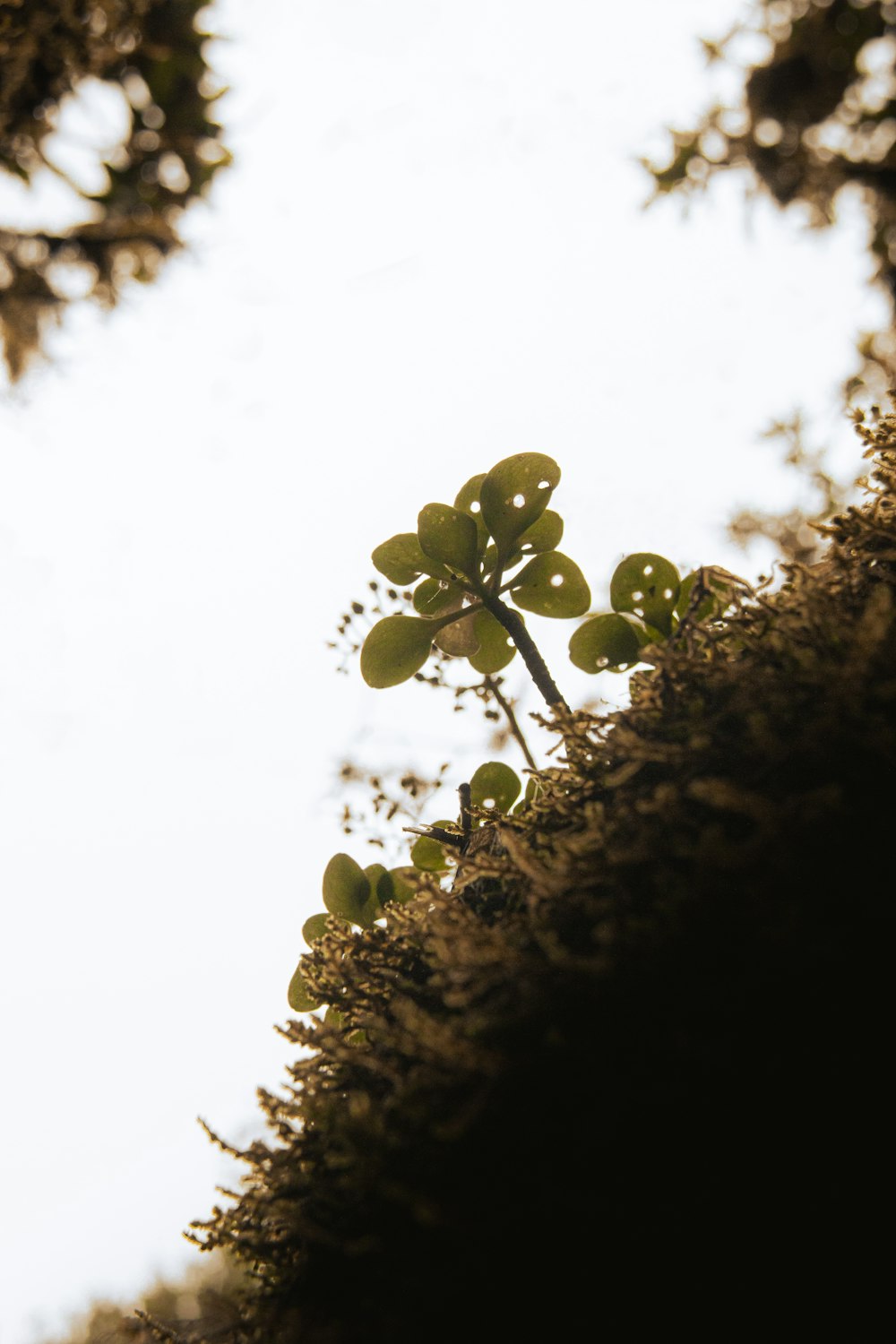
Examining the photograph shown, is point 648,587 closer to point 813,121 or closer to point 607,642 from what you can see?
point 607,642

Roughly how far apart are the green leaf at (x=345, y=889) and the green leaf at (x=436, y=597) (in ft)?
1.44

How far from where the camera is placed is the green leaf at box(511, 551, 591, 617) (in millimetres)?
1255

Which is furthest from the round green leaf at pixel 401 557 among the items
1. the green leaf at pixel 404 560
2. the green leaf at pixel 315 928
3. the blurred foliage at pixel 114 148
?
the blurred foliage at pixel 114 148

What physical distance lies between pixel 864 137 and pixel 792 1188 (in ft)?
21.2

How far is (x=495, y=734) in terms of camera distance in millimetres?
1989

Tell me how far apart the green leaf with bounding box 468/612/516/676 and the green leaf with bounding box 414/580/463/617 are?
0.05 m

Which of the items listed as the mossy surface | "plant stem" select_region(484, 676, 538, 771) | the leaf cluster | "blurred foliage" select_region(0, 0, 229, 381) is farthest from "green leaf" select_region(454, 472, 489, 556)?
"blurred foliage" select_region(0, 0, 229, 381)

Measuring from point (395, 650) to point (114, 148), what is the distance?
468cm

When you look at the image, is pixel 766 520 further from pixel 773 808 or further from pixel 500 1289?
pixel 500 1289

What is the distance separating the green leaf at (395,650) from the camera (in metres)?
1.28

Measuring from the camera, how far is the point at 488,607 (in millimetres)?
1220

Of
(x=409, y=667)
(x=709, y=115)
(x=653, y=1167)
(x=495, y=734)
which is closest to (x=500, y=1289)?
(x=653, y=1167)

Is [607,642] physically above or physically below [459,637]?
below

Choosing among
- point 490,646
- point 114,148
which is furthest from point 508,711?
point 114,148
